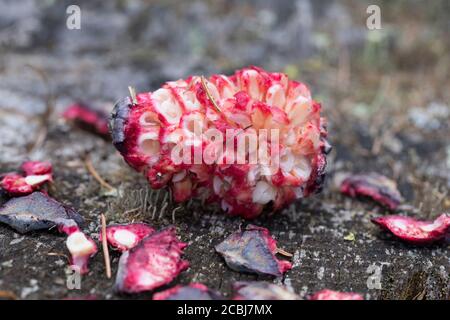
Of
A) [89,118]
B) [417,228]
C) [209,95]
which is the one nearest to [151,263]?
[209,95]

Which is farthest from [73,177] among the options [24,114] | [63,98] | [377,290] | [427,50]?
[427,50]

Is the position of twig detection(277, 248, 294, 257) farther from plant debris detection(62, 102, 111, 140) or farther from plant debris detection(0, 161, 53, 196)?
plant debris detection(62, 102, 111, 140)

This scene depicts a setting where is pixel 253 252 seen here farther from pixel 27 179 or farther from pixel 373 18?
pixel 373 18

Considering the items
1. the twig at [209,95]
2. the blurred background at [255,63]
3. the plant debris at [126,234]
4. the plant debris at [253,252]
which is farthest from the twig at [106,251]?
the blurred background at [255,63]

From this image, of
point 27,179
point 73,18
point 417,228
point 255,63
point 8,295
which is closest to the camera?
point 8,295

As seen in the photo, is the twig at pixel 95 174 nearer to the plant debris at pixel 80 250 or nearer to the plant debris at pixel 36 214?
the plant debris at pixel 36 214

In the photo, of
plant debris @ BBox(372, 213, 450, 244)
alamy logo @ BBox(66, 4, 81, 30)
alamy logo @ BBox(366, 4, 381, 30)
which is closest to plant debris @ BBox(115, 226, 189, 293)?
plant debris @ BBox(372, 213, 450, 244)
